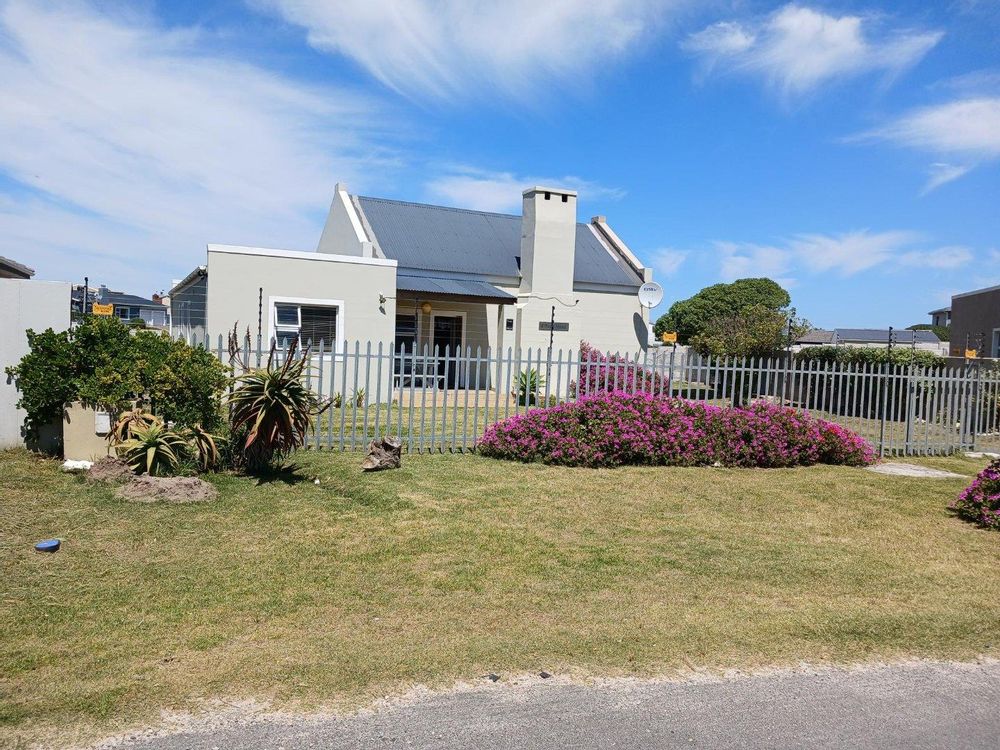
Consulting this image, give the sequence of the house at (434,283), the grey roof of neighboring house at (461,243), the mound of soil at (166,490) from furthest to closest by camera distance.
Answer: the grey roof of neighboring house at (461,243) < the house at (434,283) < the mound of soil at (166,490)

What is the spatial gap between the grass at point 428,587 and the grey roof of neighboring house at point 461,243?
1522cm

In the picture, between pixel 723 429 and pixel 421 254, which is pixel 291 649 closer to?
pixel 723 429

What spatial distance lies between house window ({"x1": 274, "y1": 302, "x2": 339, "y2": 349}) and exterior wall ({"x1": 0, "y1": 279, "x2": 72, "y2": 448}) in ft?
20.7

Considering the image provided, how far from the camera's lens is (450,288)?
830 inches

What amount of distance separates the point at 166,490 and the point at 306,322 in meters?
8.98

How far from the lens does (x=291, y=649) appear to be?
4570 mm

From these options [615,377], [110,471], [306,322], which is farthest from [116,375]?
[306,322]

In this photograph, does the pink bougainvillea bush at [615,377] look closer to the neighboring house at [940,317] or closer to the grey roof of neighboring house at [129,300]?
the grey roof of neighboring house at [129,300]

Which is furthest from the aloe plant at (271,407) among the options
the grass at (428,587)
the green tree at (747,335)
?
the green tree at (747,335)

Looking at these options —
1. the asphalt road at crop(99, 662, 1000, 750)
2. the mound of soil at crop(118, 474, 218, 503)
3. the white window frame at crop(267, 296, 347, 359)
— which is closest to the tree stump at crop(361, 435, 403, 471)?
the mound of soil at crop(118, 474, 218, 503)

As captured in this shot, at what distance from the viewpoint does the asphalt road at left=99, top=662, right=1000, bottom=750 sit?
12.0 feet

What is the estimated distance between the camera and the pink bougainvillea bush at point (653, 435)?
10.7 m

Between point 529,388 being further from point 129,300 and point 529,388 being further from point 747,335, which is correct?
point 129,300

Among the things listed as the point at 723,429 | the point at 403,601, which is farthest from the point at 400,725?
the point at 723,429
